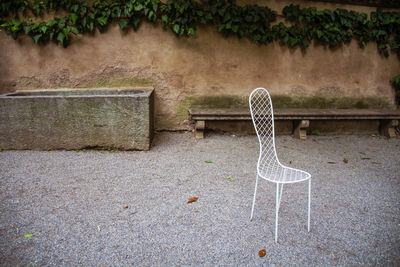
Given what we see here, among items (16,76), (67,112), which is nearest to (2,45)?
(16,76)

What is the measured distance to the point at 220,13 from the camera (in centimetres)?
393

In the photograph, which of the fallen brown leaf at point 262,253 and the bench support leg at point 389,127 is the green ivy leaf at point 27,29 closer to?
the fallen brown leaf at point 262,253

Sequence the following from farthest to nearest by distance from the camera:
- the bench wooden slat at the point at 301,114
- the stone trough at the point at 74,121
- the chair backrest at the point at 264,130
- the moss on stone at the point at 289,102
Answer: the moss on stone at the point at 289,102 → the bench wooden slat at the point at 301,114 → the stone trough at the point at 74,121 → the chair backrest at the point at 264,130

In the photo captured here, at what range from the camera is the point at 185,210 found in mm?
2113

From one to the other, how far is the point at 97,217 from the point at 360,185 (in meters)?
2.46

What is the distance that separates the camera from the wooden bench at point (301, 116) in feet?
12.8

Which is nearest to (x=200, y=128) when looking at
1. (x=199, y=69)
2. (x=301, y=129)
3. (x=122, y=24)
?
(x=199, y=69)

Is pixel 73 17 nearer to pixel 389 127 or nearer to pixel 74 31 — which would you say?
pixel 74 31

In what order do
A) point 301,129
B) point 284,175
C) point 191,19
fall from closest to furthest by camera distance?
point 284,175 < point 191,19 < point 301,129

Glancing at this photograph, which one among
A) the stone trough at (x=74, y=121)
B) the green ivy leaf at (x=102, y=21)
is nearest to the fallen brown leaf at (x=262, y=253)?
the stone trough at (x=74, y=121)

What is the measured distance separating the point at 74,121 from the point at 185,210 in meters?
1.99

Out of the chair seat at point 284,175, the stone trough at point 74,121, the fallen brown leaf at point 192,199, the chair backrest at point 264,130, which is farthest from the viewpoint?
the stone trough at point 74,121

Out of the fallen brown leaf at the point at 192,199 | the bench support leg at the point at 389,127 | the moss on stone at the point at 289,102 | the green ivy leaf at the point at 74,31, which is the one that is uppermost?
the green ivy leaf at the point at 74,31

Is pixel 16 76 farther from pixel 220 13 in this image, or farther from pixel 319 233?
pixel 319 233
